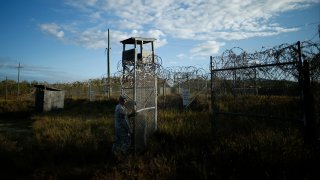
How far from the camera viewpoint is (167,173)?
6.17 meters

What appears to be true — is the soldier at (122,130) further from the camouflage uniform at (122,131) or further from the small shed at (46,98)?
the small shed at (46,98)

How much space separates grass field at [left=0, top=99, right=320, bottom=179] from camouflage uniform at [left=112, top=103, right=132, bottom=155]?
41 cm

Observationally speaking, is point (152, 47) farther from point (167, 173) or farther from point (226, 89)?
point (167, 173)

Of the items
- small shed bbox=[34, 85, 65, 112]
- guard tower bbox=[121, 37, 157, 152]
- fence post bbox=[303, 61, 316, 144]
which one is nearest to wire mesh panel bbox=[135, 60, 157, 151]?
guard tower bbox=[121, 37, 157, 152]

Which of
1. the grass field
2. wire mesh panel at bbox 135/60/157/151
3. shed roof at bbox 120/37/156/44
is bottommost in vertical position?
the grass field

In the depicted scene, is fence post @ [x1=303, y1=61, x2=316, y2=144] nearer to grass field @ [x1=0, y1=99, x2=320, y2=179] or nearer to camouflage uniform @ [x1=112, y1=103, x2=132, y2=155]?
grass field @ [x1=0, y1=99, x2=320, y2=179]

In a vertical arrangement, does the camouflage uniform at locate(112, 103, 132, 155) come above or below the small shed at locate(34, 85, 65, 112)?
below

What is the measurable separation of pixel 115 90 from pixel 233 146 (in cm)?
2701

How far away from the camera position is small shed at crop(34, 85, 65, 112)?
2372cm

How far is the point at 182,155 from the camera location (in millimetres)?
7258

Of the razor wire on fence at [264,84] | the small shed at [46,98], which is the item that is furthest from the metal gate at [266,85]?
the small shed at [46,98]

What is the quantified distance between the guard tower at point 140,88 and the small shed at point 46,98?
15.6 metres

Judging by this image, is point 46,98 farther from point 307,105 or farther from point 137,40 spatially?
point 307,105

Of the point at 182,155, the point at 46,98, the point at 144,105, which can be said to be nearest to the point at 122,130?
the point at 144,105
